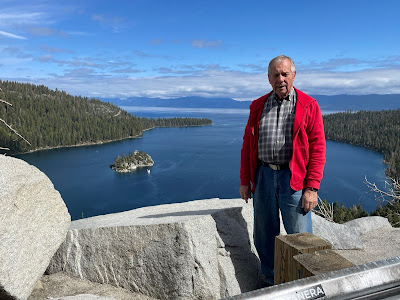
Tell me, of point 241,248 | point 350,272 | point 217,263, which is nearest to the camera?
point 350,272

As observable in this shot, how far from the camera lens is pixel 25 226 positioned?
161 inches

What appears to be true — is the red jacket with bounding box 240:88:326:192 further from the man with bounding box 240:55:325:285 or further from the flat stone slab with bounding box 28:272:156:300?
the flat stone slab with bounding box 28:272:156:300

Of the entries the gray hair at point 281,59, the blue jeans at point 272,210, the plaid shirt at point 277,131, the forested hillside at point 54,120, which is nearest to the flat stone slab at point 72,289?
the blue jeans at point 272,210

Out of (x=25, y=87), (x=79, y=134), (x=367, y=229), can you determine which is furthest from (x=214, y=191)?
(x=25, y=87)

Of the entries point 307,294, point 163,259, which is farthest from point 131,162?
point 307,294

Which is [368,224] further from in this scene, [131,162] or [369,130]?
[369,130]

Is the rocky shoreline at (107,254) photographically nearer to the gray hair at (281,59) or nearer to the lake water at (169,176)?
the gray hair at (281,59)

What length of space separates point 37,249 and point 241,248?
299 centimetres

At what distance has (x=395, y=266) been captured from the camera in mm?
1701

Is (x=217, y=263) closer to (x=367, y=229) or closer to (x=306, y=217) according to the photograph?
(x=306, y=217)

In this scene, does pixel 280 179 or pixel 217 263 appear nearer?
pixel 280 179

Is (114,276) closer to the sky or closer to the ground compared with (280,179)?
closer to the ground

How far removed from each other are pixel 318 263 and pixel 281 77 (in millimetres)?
2099

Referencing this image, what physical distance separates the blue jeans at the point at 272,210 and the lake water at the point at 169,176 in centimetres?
5651
